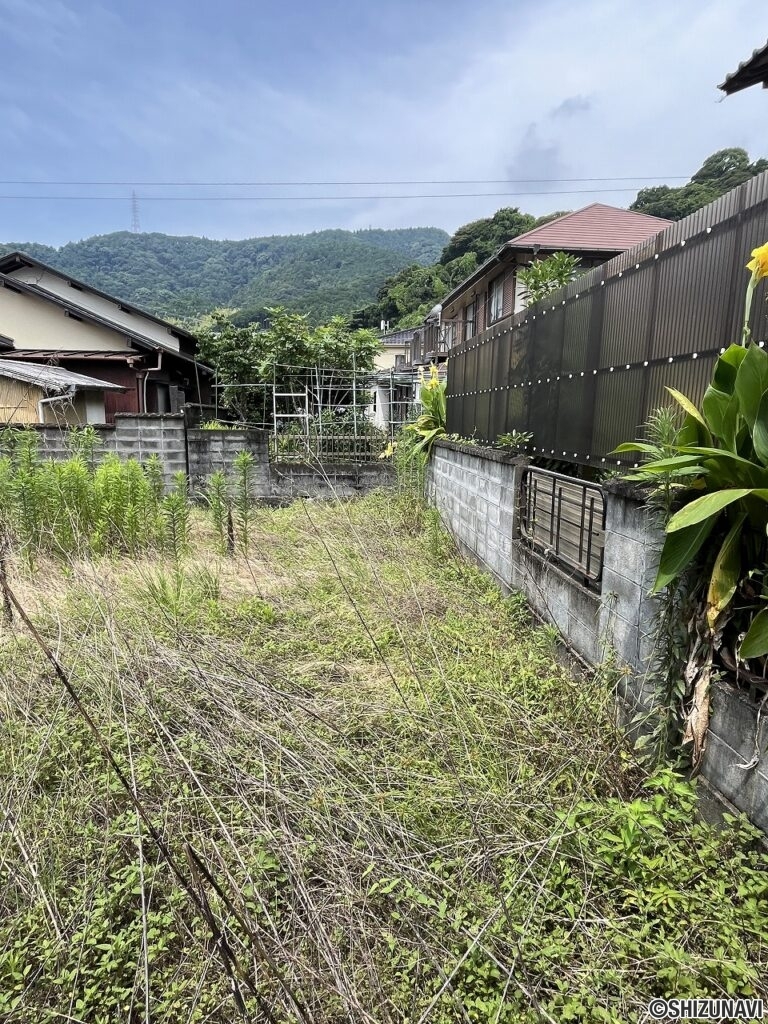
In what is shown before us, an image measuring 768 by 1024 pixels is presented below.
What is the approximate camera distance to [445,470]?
606 centimetres

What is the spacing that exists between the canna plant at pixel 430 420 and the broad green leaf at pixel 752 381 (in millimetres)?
5340

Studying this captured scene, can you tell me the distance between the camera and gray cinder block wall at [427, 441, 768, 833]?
1.55m

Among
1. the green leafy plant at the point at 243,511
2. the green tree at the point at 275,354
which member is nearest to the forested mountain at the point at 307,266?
the green tree at the point at 275,354

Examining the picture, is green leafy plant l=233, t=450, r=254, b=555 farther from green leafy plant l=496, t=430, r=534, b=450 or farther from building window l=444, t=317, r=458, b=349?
building window l=444, t=317, r=458, b=349

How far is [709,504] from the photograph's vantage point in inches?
60.8

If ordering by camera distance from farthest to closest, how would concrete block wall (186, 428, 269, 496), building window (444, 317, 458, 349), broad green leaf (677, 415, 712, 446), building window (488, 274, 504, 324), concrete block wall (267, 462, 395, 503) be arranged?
building window (444, 317, 458, 349) < building window (488, 274, 504, 324) < concrete block wall (267, 462, 395, 503) < concrete block wall (186, 428, 269, 496) < broad green leaf (677, 415, 712, 446)

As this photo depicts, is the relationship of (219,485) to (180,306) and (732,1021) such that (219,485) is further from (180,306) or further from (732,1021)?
(180,306)

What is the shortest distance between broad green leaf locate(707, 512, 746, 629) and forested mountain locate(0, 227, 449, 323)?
35.4m

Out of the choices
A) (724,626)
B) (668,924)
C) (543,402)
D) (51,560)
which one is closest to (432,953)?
(668,924)

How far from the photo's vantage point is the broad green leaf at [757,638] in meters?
1.45

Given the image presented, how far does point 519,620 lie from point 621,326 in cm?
180

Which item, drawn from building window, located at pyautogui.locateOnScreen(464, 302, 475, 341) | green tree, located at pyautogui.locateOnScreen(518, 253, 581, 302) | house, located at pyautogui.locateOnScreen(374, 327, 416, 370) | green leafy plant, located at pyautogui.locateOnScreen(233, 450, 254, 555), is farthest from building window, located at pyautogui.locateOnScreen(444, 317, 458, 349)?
green tree, located at pyautogui.locateOnScreen(518, 253, 581, 302)

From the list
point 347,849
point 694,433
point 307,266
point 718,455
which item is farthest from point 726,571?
point 307,266

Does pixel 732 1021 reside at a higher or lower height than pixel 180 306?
lower
